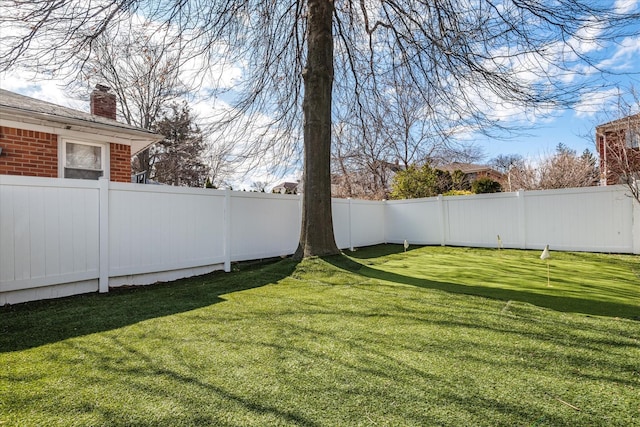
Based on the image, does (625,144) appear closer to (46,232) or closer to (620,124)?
(620,124)

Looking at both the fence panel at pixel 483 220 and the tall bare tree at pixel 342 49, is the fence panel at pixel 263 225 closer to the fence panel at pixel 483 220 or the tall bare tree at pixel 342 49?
the tall bare tree at pixel 342 49

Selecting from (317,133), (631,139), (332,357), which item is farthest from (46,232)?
(631,139)

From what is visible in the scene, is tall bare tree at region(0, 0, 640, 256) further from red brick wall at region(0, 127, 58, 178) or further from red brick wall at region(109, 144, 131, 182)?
red brick wall at region(109, 144, 131, 182)

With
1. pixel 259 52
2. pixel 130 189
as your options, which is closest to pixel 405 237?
pixel 259 52

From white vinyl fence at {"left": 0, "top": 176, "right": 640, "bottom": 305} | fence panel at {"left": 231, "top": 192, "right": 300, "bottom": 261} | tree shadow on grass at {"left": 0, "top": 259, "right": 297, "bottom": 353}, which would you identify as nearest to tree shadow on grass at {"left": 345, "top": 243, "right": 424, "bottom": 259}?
white vinyl fence at {"left": 0, "top": 176, "right": 640, "bottom": 305}

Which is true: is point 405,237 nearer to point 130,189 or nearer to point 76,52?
point 130,189

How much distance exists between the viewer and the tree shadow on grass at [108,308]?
313 cm

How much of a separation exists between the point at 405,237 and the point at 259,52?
24.3 feet

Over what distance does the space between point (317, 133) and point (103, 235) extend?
4037 millimetres

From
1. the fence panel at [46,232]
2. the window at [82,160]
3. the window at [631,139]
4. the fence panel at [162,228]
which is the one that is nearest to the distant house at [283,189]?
the window at [82,160]

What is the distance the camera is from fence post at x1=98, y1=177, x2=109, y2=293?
4848 millimetres

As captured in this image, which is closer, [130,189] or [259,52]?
[130,189]

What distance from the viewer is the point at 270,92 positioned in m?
8.41

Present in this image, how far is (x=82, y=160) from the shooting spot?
6.94m
